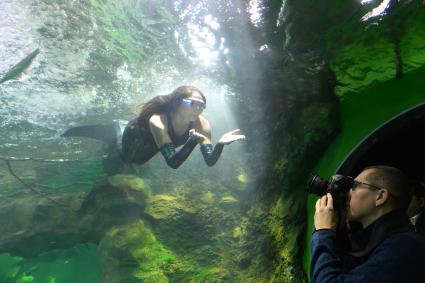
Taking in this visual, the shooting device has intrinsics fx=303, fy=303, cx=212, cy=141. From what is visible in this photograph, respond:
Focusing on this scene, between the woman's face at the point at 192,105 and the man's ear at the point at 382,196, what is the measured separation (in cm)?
413

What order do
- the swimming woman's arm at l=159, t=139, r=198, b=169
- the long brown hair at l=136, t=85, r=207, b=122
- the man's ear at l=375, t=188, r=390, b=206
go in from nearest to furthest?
the man's ear at l=375, t=188, r=390, b=206 < the swimming woman's arm at l=159, t=139, r=198, b=169 < the long brown hair at l=136, t=85, r=207, b=122

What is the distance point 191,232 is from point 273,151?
5.03 metres

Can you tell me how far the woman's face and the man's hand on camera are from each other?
3.89 metres

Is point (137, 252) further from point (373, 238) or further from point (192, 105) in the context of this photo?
point (373, 238)

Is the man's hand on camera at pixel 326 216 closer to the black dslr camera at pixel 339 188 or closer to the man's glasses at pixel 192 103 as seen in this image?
the black dslr camera at pixel 339 188

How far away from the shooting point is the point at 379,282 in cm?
205

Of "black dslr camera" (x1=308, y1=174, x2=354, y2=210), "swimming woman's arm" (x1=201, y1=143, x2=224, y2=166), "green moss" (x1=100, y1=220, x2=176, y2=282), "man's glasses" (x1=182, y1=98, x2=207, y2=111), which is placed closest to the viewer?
"black dslr camera" (x1=308, y1=174, x2=354, y2=210)

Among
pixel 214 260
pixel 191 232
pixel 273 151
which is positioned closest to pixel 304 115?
pixel 273 151

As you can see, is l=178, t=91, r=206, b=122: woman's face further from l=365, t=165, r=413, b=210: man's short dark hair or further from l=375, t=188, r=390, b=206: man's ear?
l=375, t=188, r=390, b=206: man's ear

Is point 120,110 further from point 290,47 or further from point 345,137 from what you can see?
point 345,137

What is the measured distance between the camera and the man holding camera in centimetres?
210

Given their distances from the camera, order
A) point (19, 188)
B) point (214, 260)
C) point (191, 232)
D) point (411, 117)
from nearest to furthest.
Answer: point (411, 117)
point (214, 260)
point (191, 232)
point (19, 188)

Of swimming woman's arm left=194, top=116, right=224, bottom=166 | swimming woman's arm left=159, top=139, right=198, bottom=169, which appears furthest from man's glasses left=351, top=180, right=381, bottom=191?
swimming woman's arm left=159, top=139, right=198, bottom=169

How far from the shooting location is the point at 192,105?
20.2ft
